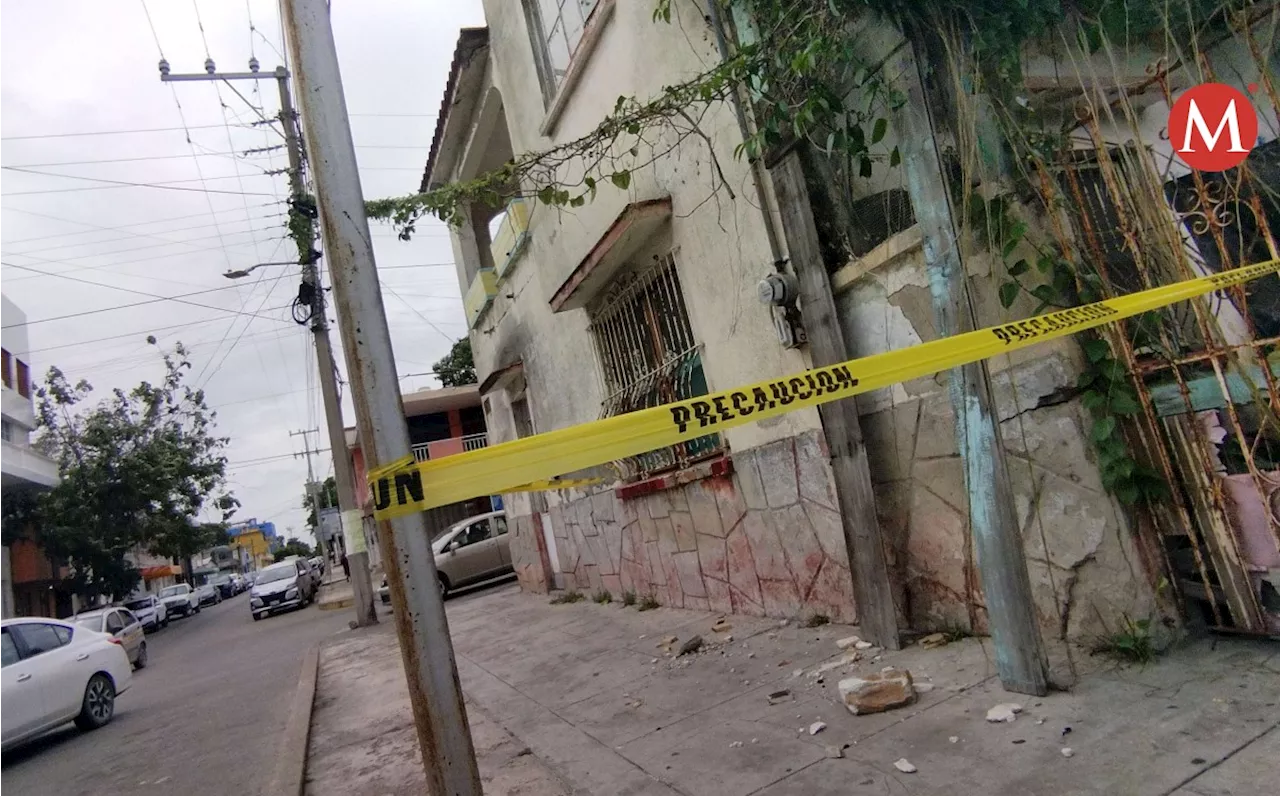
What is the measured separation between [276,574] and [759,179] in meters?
24.4

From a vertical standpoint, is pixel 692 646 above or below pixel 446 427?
below

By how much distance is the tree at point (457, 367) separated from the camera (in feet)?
113

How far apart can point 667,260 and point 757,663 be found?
136 inches

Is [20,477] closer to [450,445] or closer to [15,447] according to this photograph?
[15,447]

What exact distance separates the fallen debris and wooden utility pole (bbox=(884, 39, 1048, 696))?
2.47 ft

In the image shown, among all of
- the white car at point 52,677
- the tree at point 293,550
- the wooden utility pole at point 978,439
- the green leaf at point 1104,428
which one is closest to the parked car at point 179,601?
the white car at point 52,677

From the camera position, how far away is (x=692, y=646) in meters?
5.64

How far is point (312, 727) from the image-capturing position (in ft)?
20.6

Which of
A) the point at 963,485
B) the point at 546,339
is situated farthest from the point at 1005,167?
the point at 546,339

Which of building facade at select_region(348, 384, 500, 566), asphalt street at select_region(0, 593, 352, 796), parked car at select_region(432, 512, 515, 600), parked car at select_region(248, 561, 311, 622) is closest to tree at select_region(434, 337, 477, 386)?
building facade at select_region(348, 384, 500, 566)

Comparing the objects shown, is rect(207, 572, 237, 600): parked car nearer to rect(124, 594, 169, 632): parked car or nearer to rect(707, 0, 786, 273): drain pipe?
rect(124, 594, 169, 632): parked car

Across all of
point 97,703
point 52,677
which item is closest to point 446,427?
point 97,703

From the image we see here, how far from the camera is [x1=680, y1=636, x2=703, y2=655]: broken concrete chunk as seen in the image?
562cm

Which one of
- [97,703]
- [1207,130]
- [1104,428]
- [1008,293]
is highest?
[1207,130]
